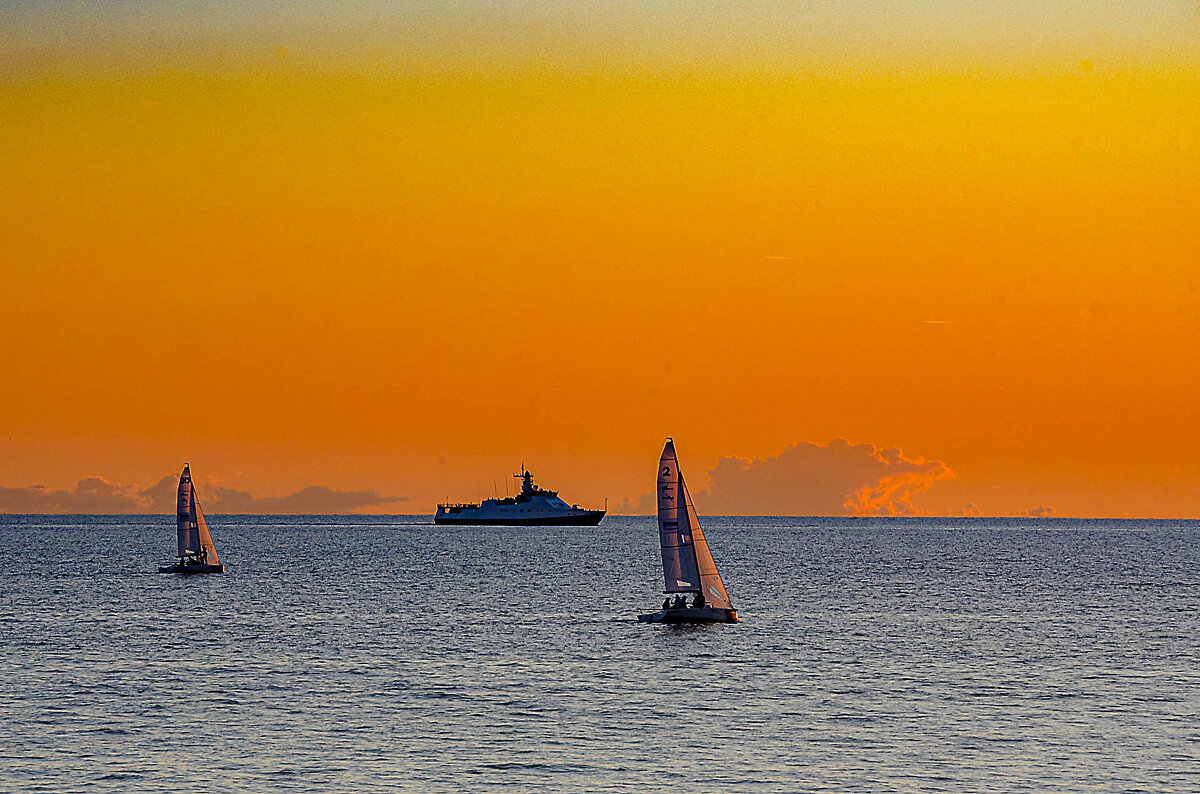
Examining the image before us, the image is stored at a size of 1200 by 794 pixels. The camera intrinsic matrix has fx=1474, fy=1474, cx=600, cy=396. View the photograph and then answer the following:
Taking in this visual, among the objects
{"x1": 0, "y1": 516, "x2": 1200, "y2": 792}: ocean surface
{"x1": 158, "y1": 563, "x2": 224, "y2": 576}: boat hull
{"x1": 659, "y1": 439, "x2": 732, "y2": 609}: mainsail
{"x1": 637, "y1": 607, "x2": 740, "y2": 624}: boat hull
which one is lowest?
{"x1": 0, "y1": 516, "x2": 1200, "y2": 792}: ocean surface

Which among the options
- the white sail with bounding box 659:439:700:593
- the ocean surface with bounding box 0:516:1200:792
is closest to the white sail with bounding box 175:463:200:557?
the ocean surface with bounding box 0:516:1200:792

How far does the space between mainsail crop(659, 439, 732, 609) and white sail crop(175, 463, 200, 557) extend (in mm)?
64311

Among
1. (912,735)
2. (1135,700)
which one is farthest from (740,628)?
(912,735)

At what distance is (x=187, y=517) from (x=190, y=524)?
3.79 ft

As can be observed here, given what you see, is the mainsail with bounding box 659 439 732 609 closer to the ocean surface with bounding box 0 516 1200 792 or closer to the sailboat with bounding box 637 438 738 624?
the sailboat with bounding box 637 438 738 624

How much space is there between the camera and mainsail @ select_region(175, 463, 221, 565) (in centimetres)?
13912

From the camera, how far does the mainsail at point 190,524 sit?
139 m

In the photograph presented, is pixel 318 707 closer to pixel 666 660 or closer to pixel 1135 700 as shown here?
pixel 666 660

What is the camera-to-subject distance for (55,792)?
4359cm

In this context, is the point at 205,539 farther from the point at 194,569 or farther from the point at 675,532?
the point at 675,532

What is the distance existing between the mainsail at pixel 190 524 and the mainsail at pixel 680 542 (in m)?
64.8

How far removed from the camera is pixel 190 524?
143875 millimetres

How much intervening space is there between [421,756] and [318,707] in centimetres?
1063

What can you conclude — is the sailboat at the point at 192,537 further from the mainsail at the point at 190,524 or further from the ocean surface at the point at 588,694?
the ocean surface at the point at 588,694
